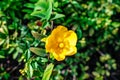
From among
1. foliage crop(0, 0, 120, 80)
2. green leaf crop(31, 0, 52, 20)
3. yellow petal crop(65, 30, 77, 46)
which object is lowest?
foliage crop(0, 0, 120, 80)

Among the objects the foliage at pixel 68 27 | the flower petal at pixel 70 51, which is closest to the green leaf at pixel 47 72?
the foliage at pixel 68 27

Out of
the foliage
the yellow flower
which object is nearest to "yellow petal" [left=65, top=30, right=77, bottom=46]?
the yellow flower

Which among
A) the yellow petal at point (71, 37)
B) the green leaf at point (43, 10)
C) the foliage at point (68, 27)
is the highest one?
the green leaf at point (43, 10)

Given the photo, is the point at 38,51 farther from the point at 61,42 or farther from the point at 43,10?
the point at 43,10

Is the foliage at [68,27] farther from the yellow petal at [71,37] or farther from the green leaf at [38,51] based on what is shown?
the yellow petal at [71,37]

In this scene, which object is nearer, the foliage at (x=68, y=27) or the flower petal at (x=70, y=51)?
the flower petal at (x=70, y=51)

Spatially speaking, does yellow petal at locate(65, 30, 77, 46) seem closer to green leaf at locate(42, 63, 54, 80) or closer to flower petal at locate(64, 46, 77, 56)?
flower petal at locate(64, 46, 77, 56)
